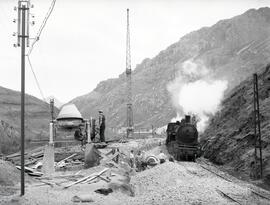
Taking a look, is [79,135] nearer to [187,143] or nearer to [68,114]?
[68,114]

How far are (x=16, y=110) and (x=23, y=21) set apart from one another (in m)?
57.9

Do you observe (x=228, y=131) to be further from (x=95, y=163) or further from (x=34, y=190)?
(x=34, y=190)

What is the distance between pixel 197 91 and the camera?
65250mm

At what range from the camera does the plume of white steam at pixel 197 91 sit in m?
55.4

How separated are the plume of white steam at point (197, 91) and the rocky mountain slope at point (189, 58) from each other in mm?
2695

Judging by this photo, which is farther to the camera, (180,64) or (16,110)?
(180,64)

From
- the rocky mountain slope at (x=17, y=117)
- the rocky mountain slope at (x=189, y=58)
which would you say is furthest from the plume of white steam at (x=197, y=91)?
the rocky mountain slope at (x=17, y=117)

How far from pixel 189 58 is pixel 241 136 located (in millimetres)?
147920

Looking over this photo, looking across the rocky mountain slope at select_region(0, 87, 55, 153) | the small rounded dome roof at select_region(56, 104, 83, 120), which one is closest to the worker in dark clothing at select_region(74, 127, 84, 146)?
the small rounded dome roof at select_region(56, 104, 83, 120)

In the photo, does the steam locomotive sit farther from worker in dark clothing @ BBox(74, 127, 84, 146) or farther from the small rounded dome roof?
the small rounded dome roof

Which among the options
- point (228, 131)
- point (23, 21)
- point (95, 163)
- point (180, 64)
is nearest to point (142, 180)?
point (95, 163)

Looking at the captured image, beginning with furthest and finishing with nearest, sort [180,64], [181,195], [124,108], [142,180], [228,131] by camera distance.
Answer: [180,64] < [124,108] < [228,131] < [142,180] < [181,195]

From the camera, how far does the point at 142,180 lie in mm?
18312

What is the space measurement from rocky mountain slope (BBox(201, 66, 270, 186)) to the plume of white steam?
33.5ft
